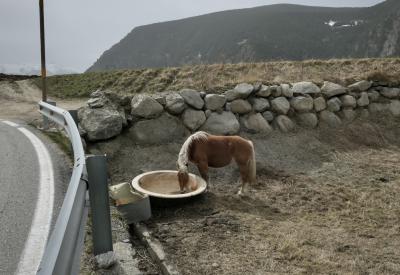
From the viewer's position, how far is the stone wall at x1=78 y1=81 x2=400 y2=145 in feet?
28.1

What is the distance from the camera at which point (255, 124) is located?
9.63 m

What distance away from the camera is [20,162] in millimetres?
6758

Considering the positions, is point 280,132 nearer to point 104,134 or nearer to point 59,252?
point 104,134

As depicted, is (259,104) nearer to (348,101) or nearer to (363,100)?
(348,101)

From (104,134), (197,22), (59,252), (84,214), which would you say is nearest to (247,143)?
(104,134)

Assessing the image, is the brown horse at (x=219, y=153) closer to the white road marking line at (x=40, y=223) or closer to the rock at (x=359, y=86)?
the white road marking line at (x=40, y=223)

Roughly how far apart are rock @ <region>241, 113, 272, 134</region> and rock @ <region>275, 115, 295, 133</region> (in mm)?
364

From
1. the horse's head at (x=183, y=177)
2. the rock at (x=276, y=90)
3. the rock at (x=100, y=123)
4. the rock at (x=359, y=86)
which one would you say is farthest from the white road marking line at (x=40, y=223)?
the rock at (x=359, y=86)

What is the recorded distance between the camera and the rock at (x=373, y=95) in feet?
37.1

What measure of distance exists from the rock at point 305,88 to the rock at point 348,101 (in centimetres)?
81

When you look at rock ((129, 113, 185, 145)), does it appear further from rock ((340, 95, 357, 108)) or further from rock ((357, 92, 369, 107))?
rock ((357, 92, 369, 107))

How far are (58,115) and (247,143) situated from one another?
325 centimetres

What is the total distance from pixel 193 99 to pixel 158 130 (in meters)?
1.07

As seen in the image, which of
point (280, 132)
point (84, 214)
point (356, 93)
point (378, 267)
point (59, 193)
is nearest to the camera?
point (84, 214)
